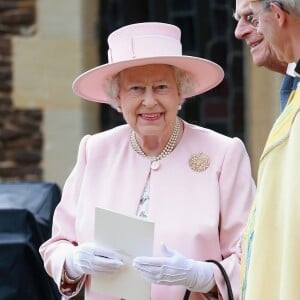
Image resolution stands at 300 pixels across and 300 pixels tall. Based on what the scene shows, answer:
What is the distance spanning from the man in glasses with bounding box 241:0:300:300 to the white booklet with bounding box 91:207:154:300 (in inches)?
22.8

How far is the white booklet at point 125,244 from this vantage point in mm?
3090

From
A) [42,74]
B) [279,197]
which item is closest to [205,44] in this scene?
[42,74]

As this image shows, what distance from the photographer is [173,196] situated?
3.35m

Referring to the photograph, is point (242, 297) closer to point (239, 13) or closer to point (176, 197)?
point (176, 197)

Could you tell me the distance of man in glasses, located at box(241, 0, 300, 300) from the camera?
2385 mm

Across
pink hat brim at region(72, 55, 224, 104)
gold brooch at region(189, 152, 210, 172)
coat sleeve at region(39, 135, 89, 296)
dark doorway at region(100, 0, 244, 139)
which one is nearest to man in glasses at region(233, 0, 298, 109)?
pink hat brim at region(72, 55, 224, 104)

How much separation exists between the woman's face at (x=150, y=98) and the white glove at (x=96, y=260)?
0.44 m

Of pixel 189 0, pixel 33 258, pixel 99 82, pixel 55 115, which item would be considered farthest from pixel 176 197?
pixel 189 0

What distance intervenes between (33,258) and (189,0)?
4.08m

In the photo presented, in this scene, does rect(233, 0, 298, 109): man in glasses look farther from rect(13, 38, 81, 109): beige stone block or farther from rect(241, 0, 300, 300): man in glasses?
rect(13, 38, 81, 109): beige stone block

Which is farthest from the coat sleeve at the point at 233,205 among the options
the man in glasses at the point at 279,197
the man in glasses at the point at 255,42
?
the man in glasses at the point at 279,197

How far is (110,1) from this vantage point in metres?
7.65

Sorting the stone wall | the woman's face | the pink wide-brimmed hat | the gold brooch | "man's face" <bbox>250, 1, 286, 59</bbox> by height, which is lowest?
the stone wall

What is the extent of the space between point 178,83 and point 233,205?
0.45 m
